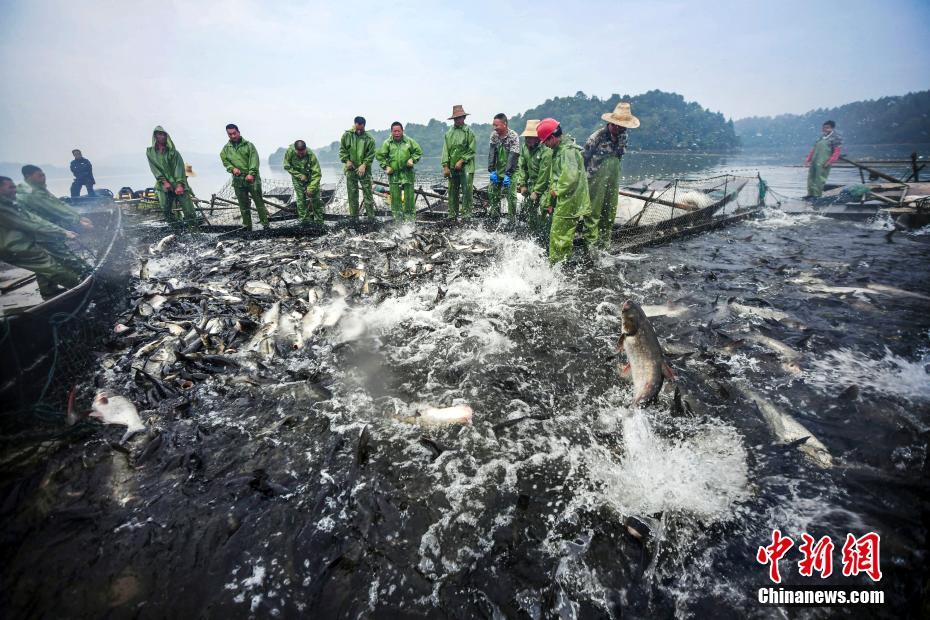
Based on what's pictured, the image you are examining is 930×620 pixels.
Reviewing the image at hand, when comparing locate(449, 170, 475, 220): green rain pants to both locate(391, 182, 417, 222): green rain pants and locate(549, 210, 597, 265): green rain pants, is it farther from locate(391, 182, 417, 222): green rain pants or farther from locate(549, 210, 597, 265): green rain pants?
locate(549, 210, 597, 265): green rain pants

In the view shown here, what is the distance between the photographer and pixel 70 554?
261cm

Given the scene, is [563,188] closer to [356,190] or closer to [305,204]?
[356,190]

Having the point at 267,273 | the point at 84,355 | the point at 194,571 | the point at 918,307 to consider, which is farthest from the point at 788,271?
the point at 84,355

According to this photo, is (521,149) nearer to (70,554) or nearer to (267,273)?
(267,273)

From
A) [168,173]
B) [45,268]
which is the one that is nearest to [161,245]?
[168,173]

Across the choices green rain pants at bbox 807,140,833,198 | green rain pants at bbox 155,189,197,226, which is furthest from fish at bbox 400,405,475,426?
green rain pants at bbox 807,140,833,198

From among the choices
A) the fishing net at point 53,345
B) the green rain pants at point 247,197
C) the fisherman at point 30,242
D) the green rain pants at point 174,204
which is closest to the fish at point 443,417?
the fishing net at point 53,345

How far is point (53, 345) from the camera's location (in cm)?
407

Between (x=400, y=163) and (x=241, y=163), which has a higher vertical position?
(x=241, y=163)

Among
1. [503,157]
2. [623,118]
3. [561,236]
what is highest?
[623,118]

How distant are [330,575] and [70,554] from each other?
1.97m

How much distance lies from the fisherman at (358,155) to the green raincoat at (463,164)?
2220 mm

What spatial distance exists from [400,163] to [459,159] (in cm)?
173

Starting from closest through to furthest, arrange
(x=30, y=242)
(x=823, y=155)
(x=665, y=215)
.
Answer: (x=30, y=242)
(x=665, y=215)
(x=823, y=155)
